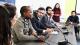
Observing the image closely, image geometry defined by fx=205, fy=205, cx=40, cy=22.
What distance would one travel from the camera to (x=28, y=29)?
126 inches

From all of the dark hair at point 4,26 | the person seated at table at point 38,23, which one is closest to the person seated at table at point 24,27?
the person seated at table at point 38,23

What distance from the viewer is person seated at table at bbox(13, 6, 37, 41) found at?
2.88 meters

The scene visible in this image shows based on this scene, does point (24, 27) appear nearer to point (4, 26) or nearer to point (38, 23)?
point (38, 23)

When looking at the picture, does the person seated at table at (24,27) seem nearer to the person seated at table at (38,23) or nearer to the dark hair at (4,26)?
the person seated at table at (38,23)

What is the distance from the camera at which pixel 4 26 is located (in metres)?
1.26

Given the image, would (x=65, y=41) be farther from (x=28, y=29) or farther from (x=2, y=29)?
(x=2, y=29)

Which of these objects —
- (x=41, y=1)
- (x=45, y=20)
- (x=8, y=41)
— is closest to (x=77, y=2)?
(x=41, y=1)

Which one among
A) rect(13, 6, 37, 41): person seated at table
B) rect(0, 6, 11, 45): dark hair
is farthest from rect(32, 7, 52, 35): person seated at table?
rect(0, 6, 11, 45): dark hair

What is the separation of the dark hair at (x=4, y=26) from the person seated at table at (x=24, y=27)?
58.7 inches

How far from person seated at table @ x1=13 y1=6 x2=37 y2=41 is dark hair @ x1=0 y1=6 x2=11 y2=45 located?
1492mm

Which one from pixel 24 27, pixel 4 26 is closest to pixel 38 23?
pixel 24 27

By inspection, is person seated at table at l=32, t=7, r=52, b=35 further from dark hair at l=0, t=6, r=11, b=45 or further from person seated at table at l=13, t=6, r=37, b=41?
dark hair at l=0, t=6, r=11, b=45

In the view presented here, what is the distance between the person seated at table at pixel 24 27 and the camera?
288 centimetres

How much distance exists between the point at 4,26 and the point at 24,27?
176 centimetres
